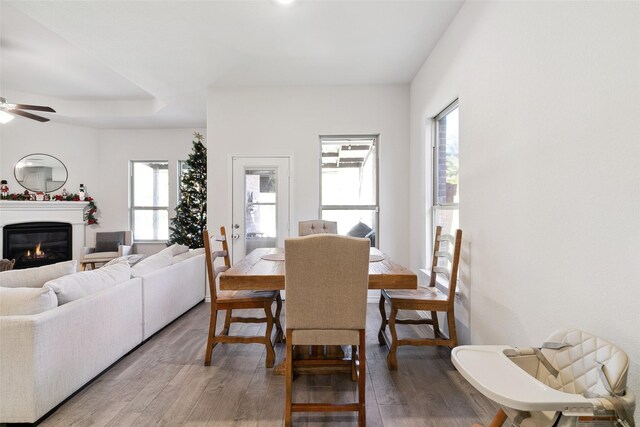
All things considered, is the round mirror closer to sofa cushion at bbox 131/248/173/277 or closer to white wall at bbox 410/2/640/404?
sofa cushion at bbox 131/248/173/277

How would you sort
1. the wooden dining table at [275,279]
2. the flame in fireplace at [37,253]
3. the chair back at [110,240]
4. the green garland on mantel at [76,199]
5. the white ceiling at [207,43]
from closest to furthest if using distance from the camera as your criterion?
the wooden dining table at [275,279] → the white ceiling at [207,43] → the green garland on mantel at [76,199] → the flame in fireplace at [37,253] → the chair back at [110,240]

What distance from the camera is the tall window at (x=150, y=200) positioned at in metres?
6.55

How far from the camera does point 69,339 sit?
77.2 inches

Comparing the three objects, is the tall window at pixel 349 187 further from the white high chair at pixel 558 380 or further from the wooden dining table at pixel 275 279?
the white high chair at pixel 558 380

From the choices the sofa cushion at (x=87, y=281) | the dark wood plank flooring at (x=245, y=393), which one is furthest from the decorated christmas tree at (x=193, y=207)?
the dark wood plank flooring at (x=245, y=393)

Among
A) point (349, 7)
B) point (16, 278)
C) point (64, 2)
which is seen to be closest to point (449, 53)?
point (349, 7)

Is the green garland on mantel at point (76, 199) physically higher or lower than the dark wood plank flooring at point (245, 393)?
higher

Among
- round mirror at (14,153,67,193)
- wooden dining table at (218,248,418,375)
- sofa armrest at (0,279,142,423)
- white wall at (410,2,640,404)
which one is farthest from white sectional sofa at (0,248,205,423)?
round mirror at (14,153,67,193)

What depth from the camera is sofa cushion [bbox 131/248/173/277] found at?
2.90m

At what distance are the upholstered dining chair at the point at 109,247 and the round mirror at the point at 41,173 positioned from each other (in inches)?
48.6

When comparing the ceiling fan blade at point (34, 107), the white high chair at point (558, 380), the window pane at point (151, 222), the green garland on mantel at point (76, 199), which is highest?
the ceiling fan blade at point (34, 107)

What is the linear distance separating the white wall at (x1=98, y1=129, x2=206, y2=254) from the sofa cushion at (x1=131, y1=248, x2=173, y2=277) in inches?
131

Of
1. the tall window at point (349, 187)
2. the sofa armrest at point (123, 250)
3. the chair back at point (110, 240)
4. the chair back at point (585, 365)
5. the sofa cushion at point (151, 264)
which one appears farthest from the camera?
the chair back at point (110, 240)

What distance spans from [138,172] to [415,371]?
252 inches
